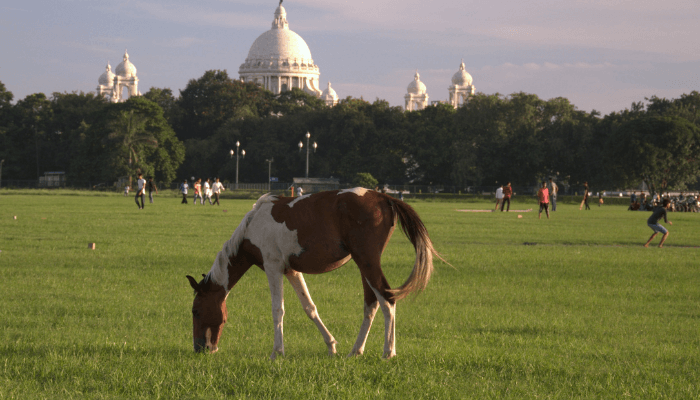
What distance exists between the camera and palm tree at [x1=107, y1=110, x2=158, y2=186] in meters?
72.4

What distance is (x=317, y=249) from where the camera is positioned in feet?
18.0

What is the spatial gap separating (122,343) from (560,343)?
3955 millimetres

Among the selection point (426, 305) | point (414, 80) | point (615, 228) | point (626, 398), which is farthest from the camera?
point (414, 80)

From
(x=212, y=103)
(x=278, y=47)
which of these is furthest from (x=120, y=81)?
(x=212, y=103)

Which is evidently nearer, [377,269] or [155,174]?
[377,269]

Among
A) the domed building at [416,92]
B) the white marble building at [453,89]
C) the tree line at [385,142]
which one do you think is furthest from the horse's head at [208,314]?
the domed building at [416,92]

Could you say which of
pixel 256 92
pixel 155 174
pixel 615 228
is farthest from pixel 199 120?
pixel 615 228

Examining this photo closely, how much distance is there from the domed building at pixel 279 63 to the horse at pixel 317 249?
147881 millimetres

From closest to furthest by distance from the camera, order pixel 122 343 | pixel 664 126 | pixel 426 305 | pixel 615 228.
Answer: pixel 122 343 → pixel 426 305 → pixel 615 228 → pixel 664 126

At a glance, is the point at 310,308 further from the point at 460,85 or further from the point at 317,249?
the point at 460,85

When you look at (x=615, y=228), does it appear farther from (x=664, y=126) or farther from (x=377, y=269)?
(x=664, y=126)

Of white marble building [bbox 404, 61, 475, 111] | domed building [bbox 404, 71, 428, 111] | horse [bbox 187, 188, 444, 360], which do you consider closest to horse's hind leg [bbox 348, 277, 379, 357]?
horse [bbox 187, 188, 444, 360]

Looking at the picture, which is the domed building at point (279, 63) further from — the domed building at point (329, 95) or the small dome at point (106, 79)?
the small dome at point (106, 79)

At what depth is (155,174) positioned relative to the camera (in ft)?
258
